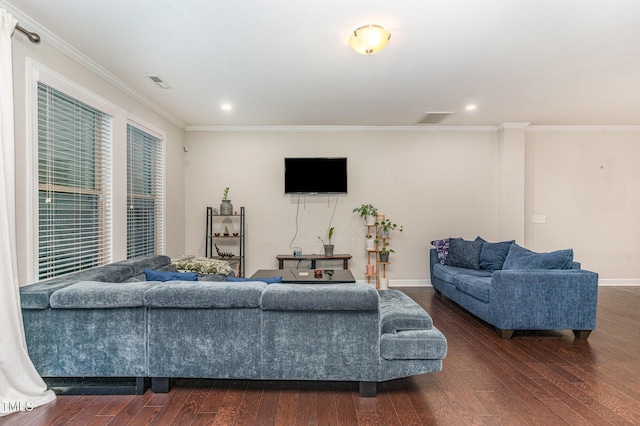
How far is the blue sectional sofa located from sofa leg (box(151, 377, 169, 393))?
0.09 meters

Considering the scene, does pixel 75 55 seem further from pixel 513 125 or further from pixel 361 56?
pixel 513 125

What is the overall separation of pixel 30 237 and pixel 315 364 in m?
2.32

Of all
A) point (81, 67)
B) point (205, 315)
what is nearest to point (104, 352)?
point (205, 315)

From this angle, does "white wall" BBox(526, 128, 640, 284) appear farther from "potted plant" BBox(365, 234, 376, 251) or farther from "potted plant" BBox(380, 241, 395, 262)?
"potted plant" BBox(365, 234, 376, 251)

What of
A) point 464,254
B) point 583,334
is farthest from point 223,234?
point 583,334

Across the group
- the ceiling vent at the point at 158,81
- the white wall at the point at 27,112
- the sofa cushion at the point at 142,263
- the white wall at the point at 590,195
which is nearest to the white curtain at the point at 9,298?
the white wall at the point at 27,112

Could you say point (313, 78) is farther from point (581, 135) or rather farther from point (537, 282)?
point (581, 135)

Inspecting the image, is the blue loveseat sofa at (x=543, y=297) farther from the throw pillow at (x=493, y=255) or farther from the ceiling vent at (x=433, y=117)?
the ceiling vent at (x=433, y=117)

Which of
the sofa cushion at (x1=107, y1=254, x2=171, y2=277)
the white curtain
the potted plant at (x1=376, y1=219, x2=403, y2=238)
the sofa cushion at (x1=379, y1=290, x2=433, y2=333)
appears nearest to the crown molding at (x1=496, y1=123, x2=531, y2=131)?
the potted plant at (x1=376, y1=219, x2=403, y2=238)

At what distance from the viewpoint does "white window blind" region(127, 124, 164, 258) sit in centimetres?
426

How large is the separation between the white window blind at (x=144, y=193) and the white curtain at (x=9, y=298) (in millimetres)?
1936

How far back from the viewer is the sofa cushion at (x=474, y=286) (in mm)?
3727

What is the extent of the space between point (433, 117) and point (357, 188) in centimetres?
160

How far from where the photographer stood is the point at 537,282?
343 centimetres
